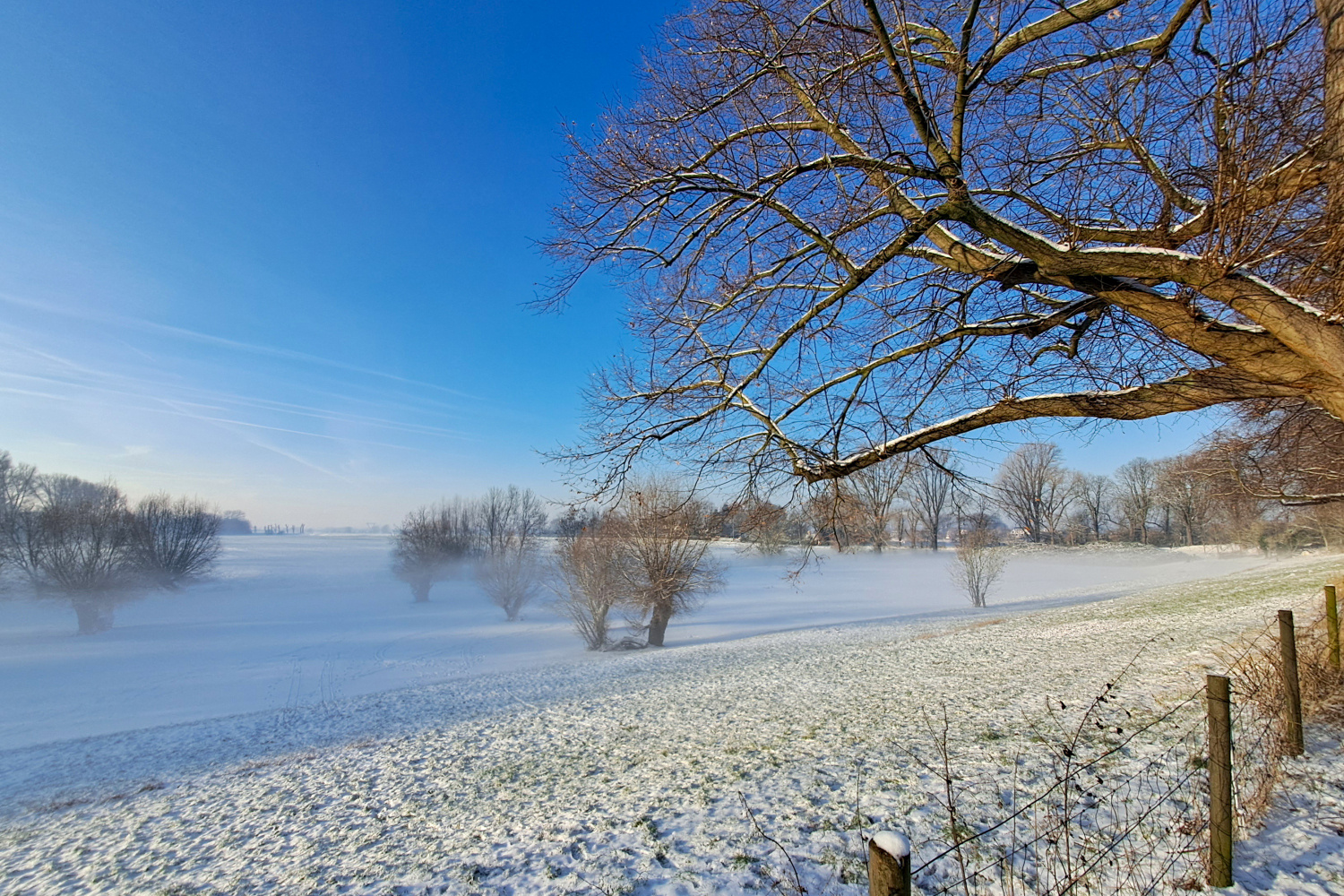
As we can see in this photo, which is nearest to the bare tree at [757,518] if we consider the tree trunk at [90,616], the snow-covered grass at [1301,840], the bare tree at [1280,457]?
the snow-covered grass at [1301,840]

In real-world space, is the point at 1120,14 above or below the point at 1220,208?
above

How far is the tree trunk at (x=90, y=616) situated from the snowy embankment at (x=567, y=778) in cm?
2567

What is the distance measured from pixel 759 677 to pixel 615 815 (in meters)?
8.07

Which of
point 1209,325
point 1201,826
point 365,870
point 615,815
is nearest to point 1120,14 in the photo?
point 1209,325

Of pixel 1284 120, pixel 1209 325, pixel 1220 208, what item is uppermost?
pixel 1284 120

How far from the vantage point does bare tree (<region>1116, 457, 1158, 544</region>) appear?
48.9m

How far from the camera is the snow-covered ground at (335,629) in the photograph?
18234 mm

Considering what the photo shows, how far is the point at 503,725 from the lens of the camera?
385 inches

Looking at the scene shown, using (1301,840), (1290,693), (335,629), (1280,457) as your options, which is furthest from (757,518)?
(335,629)

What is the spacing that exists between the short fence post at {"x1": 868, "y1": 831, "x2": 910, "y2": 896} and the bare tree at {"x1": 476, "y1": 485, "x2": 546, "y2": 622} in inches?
1458

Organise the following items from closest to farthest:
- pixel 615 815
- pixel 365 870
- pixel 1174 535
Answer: pixel 365 870 < pixel 615 815 < pixel 1174 535

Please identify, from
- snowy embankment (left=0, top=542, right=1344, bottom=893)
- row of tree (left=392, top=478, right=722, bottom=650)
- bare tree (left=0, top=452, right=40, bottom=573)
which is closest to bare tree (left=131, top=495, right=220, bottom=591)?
bare tree (left=0, top=452, right=40, bottom=573)

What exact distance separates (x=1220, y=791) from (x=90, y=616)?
4555cm

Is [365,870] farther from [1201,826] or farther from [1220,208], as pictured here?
[1220,208]
